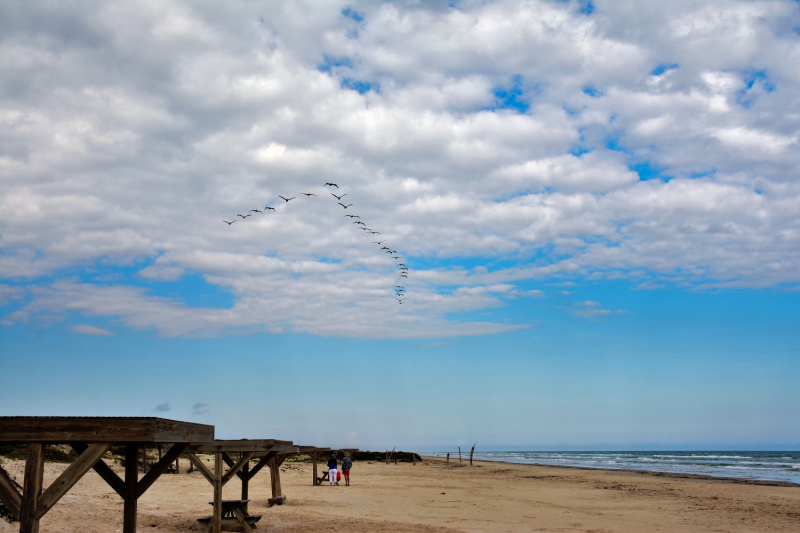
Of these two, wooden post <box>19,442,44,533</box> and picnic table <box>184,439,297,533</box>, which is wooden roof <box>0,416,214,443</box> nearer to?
wooden post <box>19,442,44,533</box>

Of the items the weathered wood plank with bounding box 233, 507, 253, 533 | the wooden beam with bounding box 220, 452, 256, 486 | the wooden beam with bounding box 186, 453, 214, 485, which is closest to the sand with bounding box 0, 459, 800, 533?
the weathered wood plank with bounding box 233, 507, 253, 533

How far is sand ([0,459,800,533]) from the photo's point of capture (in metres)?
13.1

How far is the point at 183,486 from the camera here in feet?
68.7

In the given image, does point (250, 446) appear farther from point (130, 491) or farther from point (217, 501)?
point (130, 491)

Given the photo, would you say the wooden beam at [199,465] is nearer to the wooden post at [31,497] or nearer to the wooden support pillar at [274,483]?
the wooden support pillar at [274,483]

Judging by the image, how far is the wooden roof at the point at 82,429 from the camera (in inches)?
224

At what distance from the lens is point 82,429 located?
5.77 m

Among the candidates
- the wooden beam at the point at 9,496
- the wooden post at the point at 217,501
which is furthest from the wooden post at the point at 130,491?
the wooden post at the point at 217,501

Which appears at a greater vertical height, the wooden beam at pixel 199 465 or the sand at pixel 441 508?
the wooden beam at pixel 199 465

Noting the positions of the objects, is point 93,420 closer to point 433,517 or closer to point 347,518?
point 347,518

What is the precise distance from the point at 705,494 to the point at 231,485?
19.7 metres

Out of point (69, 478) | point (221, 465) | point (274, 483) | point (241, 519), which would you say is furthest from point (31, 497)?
point (274, 483)

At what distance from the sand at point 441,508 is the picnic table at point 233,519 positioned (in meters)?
0.91

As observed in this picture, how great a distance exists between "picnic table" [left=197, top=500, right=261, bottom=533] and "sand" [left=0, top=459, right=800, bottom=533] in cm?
91
